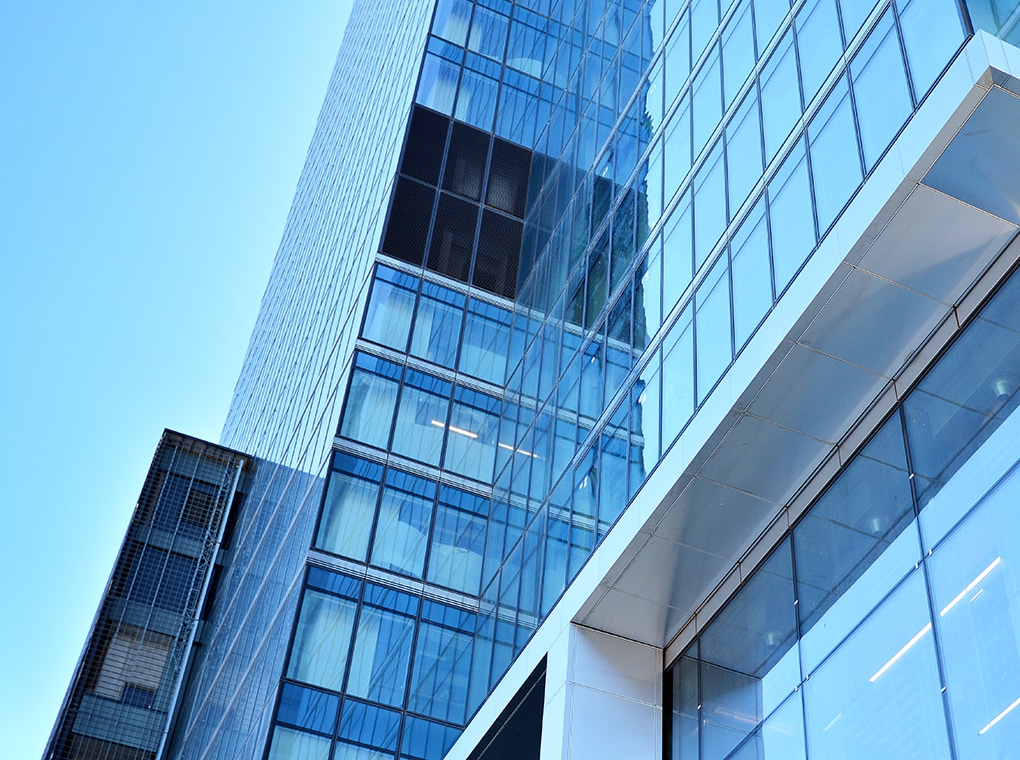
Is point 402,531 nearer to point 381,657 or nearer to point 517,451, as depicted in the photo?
point 381,657

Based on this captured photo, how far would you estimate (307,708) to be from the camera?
96.5 feet

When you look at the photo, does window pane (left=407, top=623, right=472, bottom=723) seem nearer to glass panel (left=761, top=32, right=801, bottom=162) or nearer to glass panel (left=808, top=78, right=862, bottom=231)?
glass panel (left=761, top=32, right=801, bottom=162)

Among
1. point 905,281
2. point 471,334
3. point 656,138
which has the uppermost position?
point 471,334

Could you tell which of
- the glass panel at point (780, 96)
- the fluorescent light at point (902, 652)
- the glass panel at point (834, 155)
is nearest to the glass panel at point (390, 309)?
the glass panel at point (780, 96)

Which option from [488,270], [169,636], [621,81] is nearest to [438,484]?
[488,270]

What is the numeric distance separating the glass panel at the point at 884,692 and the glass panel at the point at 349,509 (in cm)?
1693

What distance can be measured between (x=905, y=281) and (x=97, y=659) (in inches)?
1902

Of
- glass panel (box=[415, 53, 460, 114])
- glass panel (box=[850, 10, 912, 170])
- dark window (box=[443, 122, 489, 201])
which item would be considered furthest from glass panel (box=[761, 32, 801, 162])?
glass panel (box=[415, 53, 460, 114])

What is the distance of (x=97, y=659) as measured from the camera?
5647 centimetres

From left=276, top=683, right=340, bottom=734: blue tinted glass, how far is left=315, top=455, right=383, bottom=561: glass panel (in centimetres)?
363

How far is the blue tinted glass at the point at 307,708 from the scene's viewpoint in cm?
2919

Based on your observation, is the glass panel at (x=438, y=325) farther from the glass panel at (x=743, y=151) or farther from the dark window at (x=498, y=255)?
the glass panel at (x=743, y=151)

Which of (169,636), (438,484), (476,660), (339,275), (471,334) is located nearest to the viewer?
(476,660)

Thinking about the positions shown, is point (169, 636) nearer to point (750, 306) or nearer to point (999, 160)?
point (750, 306)
